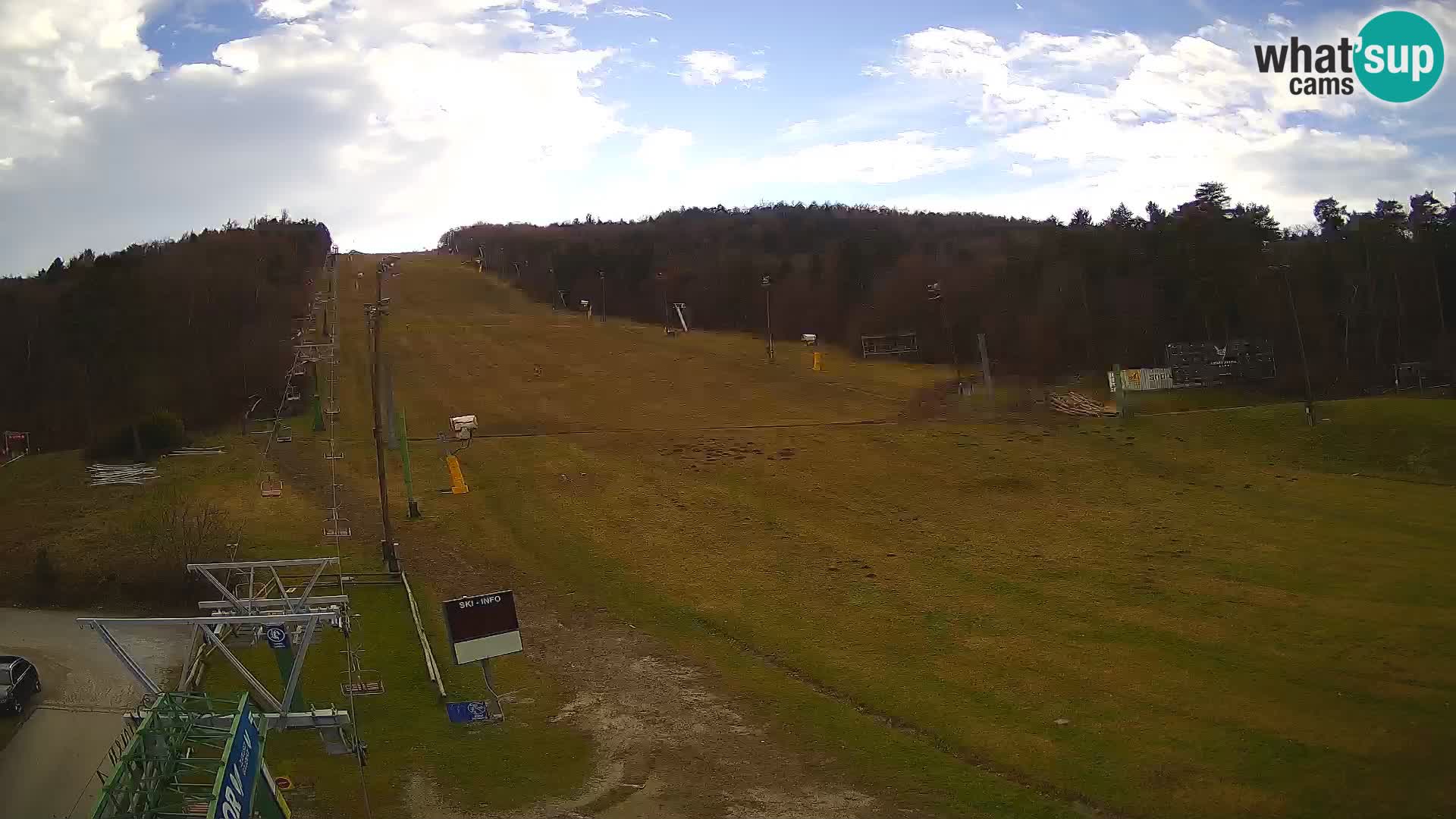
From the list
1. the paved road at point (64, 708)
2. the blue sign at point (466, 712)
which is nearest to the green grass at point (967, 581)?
the blue sign at point (466, 712)

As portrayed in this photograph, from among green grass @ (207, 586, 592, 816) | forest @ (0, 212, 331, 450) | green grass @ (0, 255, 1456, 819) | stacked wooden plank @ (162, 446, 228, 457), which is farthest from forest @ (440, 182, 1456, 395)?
green grass @ (207, 586, 592, 816)

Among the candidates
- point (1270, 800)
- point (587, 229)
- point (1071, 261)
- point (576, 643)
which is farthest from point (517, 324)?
point (587, 229)

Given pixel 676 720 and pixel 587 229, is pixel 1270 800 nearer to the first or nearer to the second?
pixel 676 720

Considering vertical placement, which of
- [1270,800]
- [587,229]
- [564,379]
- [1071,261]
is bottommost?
[1270,800]

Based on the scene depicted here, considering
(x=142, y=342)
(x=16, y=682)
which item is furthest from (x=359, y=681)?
(x=142, y=342)

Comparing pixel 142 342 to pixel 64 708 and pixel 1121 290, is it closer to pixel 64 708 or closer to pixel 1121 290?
pixel 64 708

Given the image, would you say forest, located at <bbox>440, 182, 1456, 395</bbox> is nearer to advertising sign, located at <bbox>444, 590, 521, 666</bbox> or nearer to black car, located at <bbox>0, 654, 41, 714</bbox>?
advertising sign, located at <bbox>444, 590, 521, 666</bbox>
